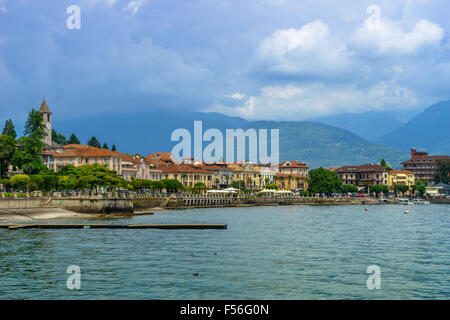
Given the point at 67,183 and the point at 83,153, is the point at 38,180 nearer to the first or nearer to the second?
the point at 67,183

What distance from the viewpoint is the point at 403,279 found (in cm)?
3158

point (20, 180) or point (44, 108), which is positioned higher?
point (44, 108)

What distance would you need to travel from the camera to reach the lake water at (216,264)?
1106 inches

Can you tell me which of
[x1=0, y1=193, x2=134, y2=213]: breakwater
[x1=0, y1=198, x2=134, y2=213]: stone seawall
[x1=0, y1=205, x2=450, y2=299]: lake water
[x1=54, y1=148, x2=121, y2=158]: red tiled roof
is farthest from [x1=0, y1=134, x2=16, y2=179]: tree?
[x1=0, y1=205, x2=450, y2=299]: lake water

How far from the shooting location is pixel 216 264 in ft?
118

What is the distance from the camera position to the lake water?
Answer: 2809 centimetres

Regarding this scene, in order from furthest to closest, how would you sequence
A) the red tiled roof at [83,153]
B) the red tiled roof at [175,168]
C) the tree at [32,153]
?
the red tiled roof at [175,168], the red tiled roof at [83,153], the tree at [32,153]

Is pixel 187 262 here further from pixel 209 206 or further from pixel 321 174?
pixel 321 174

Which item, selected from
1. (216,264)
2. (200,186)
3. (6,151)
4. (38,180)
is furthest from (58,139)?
(216,264)

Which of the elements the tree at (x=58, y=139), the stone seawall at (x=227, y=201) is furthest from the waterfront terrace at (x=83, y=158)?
the tree at (x=58, y=139)

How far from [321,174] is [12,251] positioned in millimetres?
157221

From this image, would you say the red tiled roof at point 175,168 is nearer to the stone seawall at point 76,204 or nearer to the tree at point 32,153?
the tree at point 32,153

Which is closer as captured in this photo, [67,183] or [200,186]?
[67,183]
